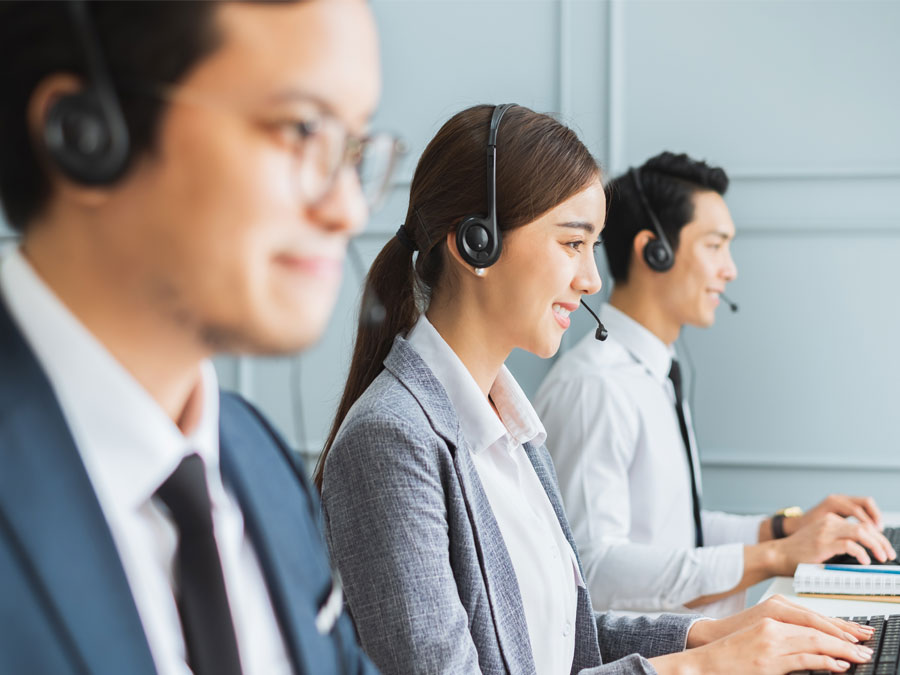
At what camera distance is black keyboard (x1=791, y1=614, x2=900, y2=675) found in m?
1.04

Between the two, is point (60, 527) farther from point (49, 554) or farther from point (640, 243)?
point (640, 243)

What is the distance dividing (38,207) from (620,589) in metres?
1.43

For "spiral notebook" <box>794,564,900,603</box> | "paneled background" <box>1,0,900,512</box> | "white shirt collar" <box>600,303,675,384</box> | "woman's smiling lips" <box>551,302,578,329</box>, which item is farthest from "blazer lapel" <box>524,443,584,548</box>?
"paneled background" <box>1,0,900,512</box>

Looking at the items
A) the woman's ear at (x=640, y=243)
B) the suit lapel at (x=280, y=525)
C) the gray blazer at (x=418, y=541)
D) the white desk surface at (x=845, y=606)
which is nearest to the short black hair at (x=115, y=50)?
the suit lapel at (x=280, y=525)

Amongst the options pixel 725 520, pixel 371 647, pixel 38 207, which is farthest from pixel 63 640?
pixel 725 520

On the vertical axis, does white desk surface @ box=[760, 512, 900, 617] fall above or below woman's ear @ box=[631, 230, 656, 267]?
below

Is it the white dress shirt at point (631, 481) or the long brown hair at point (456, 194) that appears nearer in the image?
the long brown hair at point (456, 194)

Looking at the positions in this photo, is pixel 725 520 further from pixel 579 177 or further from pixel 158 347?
pixel 158 347

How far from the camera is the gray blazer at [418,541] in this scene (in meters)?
1.00

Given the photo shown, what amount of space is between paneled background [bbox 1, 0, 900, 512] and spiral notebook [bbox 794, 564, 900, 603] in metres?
0.93

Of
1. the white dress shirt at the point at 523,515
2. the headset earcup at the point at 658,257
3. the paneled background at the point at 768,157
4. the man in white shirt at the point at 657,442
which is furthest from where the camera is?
the paneled background at the point at 768,157

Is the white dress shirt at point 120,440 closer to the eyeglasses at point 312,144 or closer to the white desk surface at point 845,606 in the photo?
the eyeglasses at point 312,144

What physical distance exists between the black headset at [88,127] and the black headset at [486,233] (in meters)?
0.81

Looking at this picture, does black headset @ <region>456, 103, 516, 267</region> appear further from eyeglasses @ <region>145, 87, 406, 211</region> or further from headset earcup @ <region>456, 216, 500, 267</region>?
eyeglasses @ <region>145, 87, 406, 211</region>
